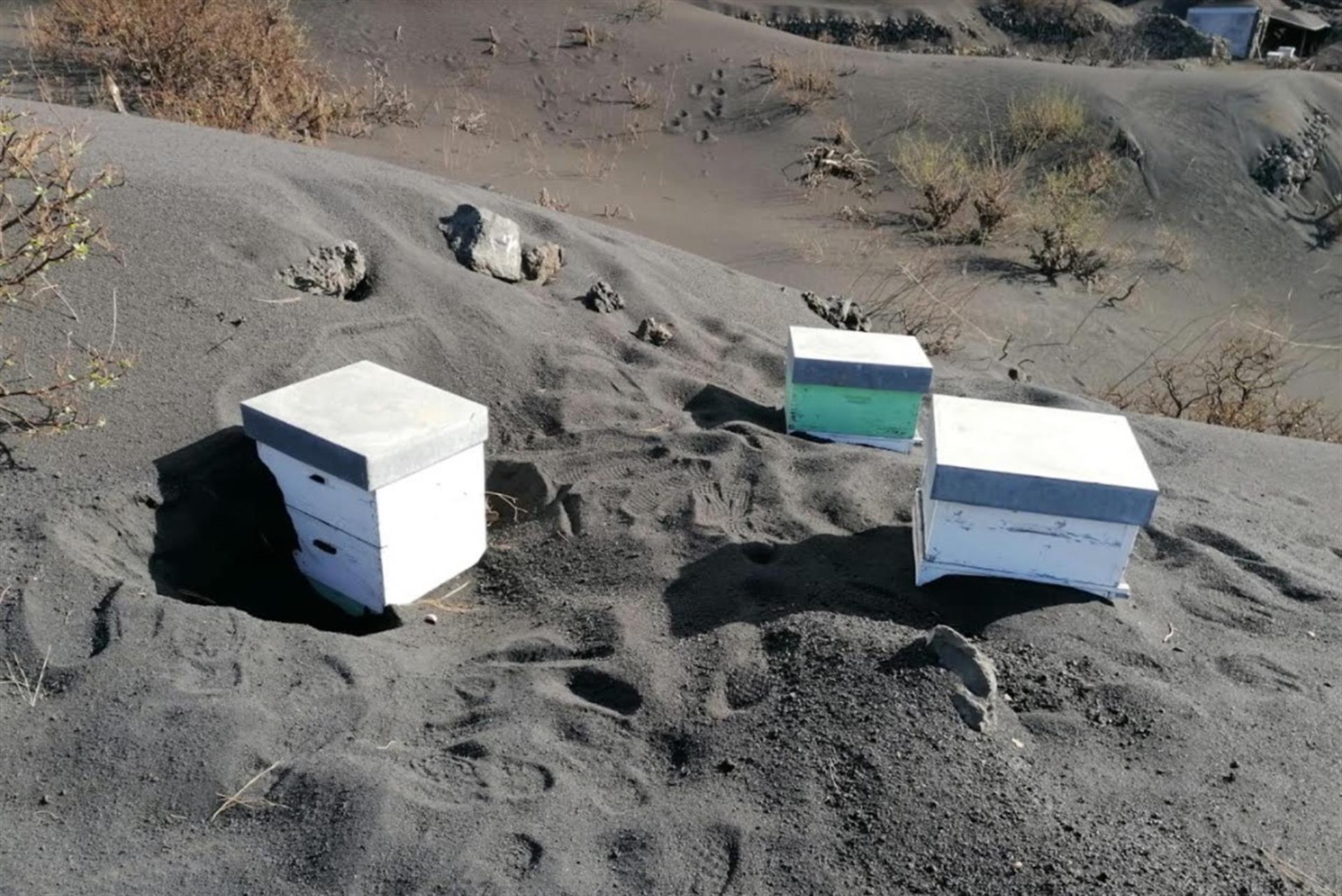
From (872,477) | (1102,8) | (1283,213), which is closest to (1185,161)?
(1283,213)

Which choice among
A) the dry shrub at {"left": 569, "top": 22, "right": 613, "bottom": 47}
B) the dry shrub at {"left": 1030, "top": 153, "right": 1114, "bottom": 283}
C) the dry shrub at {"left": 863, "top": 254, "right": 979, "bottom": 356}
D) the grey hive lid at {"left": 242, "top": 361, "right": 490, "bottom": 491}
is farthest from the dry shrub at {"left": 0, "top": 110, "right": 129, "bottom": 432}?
the dry shrub at {"left": 569, "top": 22, "right": 613, "bottom": 47}

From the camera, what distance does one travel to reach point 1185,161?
1234 centimetres

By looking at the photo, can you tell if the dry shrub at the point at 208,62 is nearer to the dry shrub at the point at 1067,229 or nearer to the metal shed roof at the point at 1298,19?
the dry shrub at the point at 1067,229

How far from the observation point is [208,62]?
925cm

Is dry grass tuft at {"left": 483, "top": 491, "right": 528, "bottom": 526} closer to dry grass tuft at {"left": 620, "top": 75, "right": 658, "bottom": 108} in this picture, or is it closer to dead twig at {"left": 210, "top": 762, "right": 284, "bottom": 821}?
dead twig at {"left": 210, "top": 762, "right": 284, "bottom": 821}

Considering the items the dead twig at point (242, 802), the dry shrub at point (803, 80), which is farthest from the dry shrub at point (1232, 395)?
the dry shrub at point (803, 80)

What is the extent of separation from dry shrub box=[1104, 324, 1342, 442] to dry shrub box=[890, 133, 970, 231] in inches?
115

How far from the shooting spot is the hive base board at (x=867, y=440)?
A: 4652 millimetres

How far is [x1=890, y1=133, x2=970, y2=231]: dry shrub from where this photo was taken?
10250 mm

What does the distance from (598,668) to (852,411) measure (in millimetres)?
1995

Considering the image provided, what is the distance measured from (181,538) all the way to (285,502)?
383 mm

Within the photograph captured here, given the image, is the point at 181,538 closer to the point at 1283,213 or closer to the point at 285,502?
the point at 285,502

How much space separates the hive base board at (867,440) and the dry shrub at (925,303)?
1.94m

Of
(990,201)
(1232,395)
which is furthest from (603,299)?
(990,201)
